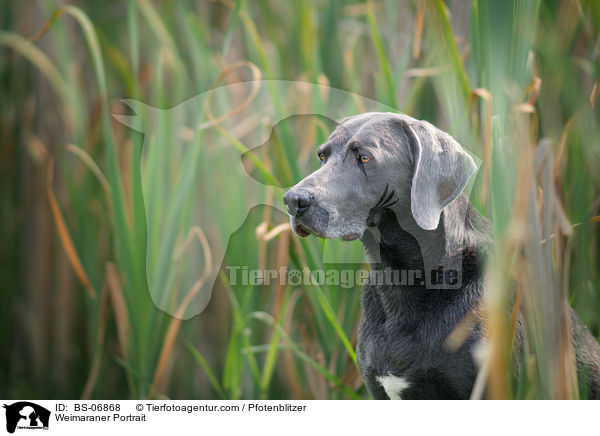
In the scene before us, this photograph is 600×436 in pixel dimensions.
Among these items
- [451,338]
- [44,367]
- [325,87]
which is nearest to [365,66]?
[325,87]

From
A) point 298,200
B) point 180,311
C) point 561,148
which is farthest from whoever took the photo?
point 180,311

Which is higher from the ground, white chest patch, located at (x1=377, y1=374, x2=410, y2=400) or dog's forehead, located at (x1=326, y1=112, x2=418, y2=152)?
dog's forehead, located at (x1=326, y1=112, x2=418, y2=152)

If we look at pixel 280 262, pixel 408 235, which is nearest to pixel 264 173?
pixel 280 262

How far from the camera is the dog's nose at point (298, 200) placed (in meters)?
0.59

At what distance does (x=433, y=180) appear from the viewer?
2.01 ft

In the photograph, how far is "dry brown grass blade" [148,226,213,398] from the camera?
2.98 ft

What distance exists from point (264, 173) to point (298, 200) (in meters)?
0.24

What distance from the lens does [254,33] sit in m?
0.93

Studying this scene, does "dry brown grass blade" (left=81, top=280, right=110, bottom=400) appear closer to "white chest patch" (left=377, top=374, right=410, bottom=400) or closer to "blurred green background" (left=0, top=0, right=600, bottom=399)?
"blurred green background" (left=0, top=0, right=600, bottom=399)

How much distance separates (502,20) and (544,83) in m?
0.14

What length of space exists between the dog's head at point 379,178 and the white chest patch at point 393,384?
0.58ft
